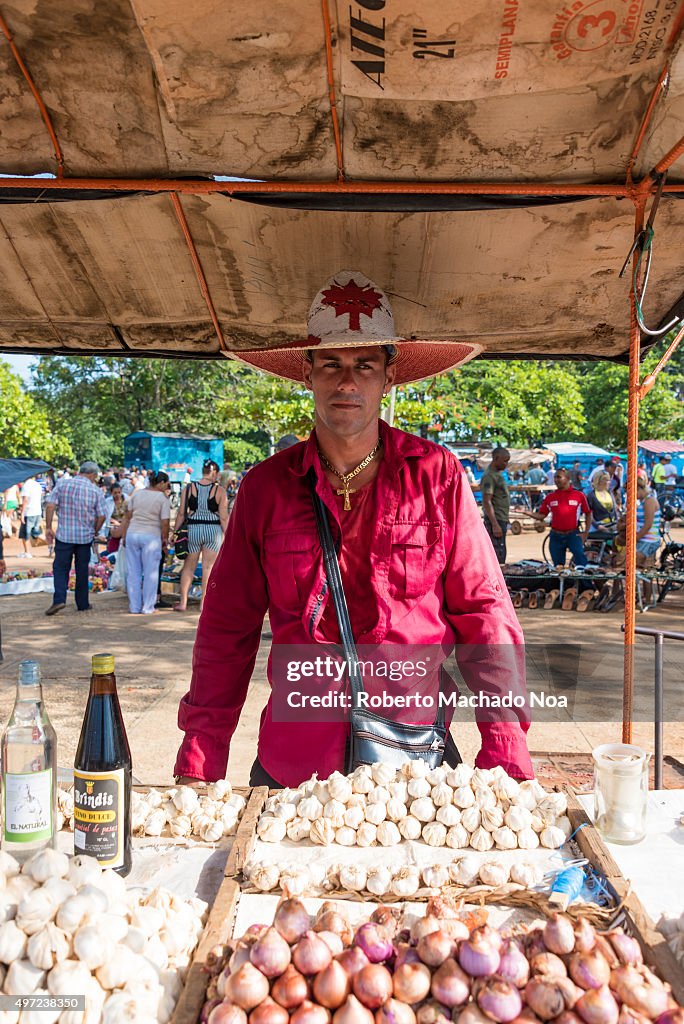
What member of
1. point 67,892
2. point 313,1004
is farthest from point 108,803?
point 313,1004

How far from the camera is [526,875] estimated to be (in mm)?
1518

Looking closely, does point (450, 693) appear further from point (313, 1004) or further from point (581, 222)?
point (581, 222)

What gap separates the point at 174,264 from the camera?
10.3 feet

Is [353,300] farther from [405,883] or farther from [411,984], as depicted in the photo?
[411,984]

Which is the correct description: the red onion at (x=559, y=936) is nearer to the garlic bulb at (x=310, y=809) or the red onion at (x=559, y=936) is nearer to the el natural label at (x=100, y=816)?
the garlic bulb at (x=310, y=809)

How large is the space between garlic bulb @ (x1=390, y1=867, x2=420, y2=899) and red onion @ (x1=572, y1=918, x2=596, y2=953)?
1.27ft

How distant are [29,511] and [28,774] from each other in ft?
65.4

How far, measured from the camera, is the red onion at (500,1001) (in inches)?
40.8

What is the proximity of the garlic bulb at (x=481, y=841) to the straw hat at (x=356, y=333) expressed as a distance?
1.44 meters

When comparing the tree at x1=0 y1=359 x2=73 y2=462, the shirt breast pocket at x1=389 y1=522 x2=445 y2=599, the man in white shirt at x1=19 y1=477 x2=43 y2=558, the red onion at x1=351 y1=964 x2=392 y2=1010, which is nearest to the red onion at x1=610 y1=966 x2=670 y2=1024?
the red onion at x1=351 y1=964 x2=392 y2=1010

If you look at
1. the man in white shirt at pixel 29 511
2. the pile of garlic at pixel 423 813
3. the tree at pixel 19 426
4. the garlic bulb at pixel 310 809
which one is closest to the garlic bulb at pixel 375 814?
the pile of garlic at pixel 423 813

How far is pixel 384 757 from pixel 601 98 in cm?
202

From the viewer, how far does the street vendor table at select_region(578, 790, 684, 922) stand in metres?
1.52

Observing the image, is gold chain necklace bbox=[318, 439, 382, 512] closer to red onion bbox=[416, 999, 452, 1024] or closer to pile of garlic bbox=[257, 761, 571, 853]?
pile of garlic bbox=[257, 761, 571, 853]
